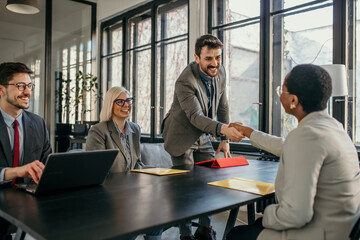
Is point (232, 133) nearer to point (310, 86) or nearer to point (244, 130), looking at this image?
point (244, 130)

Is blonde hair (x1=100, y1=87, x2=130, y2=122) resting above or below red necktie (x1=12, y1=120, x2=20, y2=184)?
above

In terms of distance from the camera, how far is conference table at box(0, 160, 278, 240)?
97 centimetres

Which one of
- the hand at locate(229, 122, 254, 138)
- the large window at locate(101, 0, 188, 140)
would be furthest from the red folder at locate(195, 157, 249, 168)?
the large window at locate(101, 0, 188, 140)

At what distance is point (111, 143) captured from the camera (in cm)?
234

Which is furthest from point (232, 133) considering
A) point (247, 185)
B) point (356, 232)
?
point (356, 232)

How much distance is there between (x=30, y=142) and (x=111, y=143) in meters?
0.53

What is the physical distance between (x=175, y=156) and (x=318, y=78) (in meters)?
1.41

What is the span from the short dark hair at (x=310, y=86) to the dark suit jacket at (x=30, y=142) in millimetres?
1492

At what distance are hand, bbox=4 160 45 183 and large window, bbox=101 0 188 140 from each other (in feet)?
13.3

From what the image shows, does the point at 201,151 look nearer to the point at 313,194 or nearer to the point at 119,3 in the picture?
the point at 313,194

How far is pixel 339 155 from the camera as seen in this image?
1139mm

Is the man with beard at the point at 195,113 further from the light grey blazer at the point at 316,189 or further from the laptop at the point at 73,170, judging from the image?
the light grey blazer at the point at 316,189

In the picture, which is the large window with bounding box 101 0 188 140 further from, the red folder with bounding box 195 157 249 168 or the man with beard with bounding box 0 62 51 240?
the man with beard with bounding box 0 62 51 240

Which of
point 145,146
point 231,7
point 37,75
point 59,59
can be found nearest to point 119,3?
point 59,59
